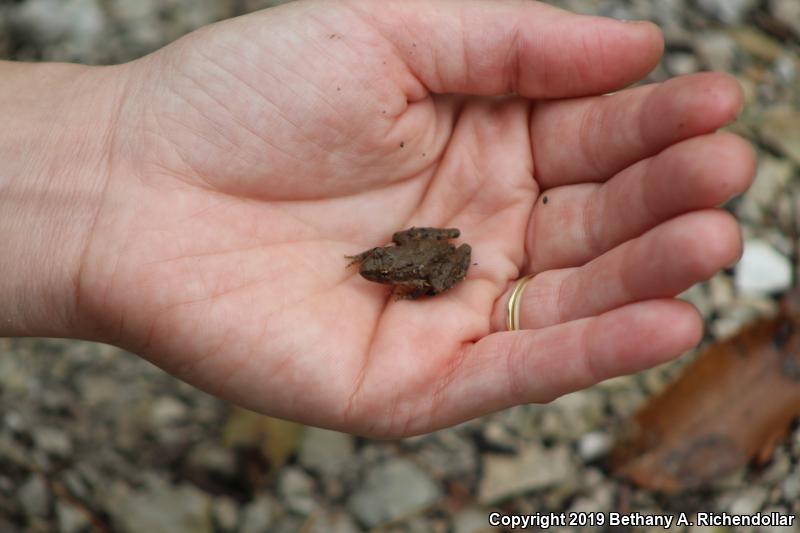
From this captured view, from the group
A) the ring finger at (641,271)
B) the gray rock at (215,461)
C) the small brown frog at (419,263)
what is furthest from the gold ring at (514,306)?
the gray rock at (215,461)

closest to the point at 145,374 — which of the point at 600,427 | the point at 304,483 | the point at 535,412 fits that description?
the point at 304,483

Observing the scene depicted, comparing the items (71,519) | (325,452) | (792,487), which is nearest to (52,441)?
(71,519)

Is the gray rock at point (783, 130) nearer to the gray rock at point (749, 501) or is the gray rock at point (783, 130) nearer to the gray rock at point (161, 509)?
the gray rock at point (749, 501)

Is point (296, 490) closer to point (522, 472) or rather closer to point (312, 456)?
point (312, 456)

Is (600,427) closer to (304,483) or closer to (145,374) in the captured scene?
(304,483)

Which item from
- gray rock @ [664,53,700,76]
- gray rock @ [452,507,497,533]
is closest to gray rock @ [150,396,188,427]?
gray rock @ [452,507,497,533]

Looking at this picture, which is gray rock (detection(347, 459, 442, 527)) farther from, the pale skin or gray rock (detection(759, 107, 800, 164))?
gray rock (detection(759, 107, 800, 164))
